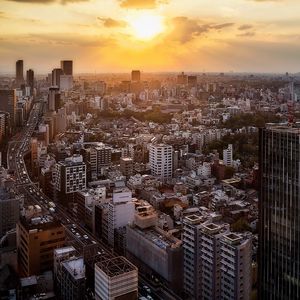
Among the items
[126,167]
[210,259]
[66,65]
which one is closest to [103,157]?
[126,167]

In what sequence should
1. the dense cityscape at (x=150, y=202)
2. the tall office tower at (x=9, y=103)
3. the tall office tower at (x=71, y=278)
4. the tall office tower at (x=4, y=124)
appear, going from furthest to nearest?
the tall office tower at (x=9, y=103) < the tall office tower at (x=4, y=124) < the tall office tower at (x=71, y=278) < the dense cityscape at (x=150, y=202)

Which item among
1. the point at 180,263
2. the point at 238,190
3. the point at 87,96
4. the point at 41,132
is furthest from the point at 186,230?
the point at 87,96

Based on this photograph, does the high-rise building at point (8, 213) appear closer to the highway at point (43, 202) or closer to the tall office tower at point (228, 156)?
the highway at point (43, 202)

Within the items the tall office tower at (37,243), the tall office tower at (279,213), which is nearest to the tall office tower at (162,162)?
the tall office tower at (37,243)

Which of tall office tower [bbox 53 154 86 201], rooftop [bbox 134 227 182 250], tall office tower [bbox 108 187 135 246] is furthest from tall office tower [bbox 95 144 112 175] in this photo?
rooftop [bbox 134 227 182 250]

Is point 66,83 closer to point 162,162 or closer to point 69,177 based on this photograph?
point 162,162

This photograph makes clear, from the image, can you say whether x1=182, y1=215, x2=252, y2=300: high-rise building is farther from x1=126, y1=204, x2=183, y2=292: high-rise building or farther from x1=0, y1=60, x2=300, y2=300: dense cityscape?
x1=126, y1=204, x2=183, y2=292: high-rise building

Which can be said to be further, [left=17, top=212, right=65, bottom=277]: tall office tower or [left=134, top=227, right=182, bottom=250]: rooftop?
[left=134, top=227, right=182, bottom=250]: rooftop
